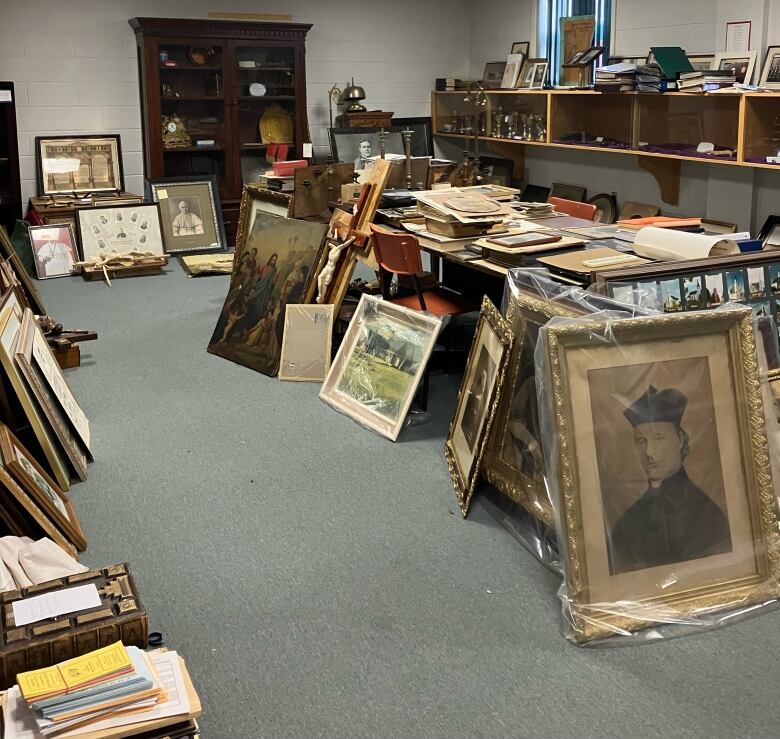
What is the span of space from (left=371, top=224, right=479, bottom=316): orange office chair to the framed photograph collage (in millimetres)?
1188

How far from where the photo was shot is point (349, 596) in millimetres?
2877

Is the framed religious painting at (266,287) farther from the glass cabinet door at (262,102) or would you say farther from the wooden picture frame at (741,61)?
the glass cabinet door at (262,102)

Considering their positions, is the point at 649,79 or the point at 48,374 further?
the point at 649,79

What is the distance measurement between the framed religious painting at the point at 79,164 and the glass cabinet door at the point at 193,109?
1.55ft

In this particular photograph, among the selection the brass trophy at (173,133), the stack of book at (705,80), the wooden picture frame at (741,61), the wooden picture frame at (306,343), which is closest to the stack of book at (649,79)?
the stack of book at (705,80)

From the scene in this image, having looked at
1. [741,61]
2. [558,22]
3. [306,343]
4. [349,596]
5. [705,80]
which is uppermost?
[558,22]

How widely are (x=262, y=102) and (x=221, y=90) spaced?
1.37 feet

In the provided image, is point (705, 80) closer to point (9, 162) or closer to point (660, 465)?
point (660, 465)

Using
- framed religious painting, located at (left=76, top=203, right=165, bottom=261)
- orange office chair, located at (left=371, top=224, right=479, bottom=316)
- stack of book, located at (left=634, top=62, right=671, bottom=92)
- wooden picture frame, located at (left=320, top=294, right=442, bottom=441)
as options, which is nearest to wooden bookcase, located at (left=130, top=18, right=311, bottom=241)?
framed religious painting, located at (left=76, top=203, right=165, bottom=261)

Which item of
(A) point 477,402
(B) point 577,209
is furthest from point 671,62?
(A) point 477,402

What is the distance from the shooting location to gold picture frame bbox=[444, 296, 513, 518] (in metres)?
3.35

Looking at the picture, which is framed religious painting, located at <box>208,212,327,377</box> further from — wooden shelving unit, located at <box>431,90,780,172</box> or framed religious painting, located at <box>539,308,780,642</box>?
wooden shelving unit, located at <box>431,90,780,172</box>

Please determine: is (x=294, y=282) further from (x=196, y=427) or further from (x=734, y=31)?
(x=734, y=31)

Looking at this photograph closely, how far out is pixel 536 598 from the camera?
2846mm
